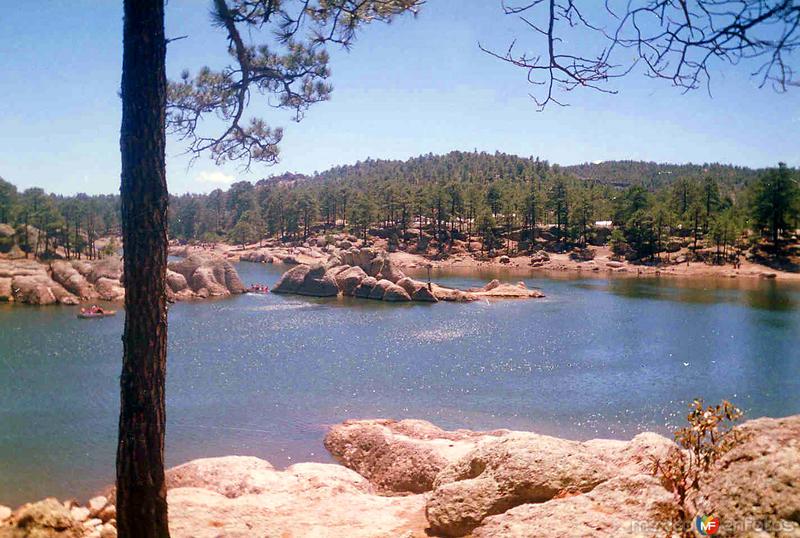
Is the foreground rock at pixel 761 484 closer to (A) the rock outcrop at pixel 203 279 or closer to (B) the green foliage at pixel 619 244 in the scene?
(A) the rock outcrop at pixel 203 279

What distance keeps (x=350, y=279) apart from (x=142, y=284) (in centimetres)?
4345

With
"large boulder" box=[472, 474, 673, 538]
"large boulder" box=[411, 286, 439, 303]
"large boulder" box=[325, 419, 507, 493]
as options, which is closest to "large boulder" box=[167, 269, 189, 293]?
"large boulder" box=[411, 286, 439, 303]

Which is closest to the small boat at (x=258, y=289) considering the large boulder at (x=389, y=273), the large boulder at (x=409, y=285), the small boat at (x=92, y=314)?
the large boulder at (x=389, y=273)

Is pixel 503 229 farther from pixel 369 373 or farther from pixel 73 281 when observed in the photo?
pixel 369 373

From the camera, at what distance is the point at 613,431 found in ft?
56.2

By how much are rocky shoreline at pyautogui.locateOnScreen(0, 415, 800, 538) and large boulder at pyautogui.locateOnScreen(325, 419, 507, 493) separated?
0.22 feet

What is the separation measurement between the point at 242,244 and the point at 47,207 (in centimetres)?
3321

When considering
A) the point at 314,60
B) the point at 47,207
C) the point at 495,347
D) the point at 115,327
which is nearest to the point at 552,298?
the point at 495,347

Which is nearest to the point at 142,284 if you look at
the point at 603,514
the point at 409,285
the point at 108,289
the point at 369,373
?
the point at 603,514

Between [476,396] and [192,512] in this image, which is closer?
[192,512]

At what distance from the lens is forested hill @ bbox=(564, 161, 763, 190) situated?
15388 centimetres

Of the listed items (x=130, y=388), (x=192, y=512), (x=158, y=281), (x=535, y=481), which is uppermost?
(x=158, y=281)

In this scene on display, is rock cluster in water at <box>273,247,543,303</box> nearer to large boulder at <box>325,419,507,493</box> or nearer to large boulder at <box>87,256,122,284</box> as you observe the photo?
large boulder at <box>87,256,122,284</box>

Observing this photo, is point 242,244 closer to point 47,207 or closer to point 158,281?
point 47,207
